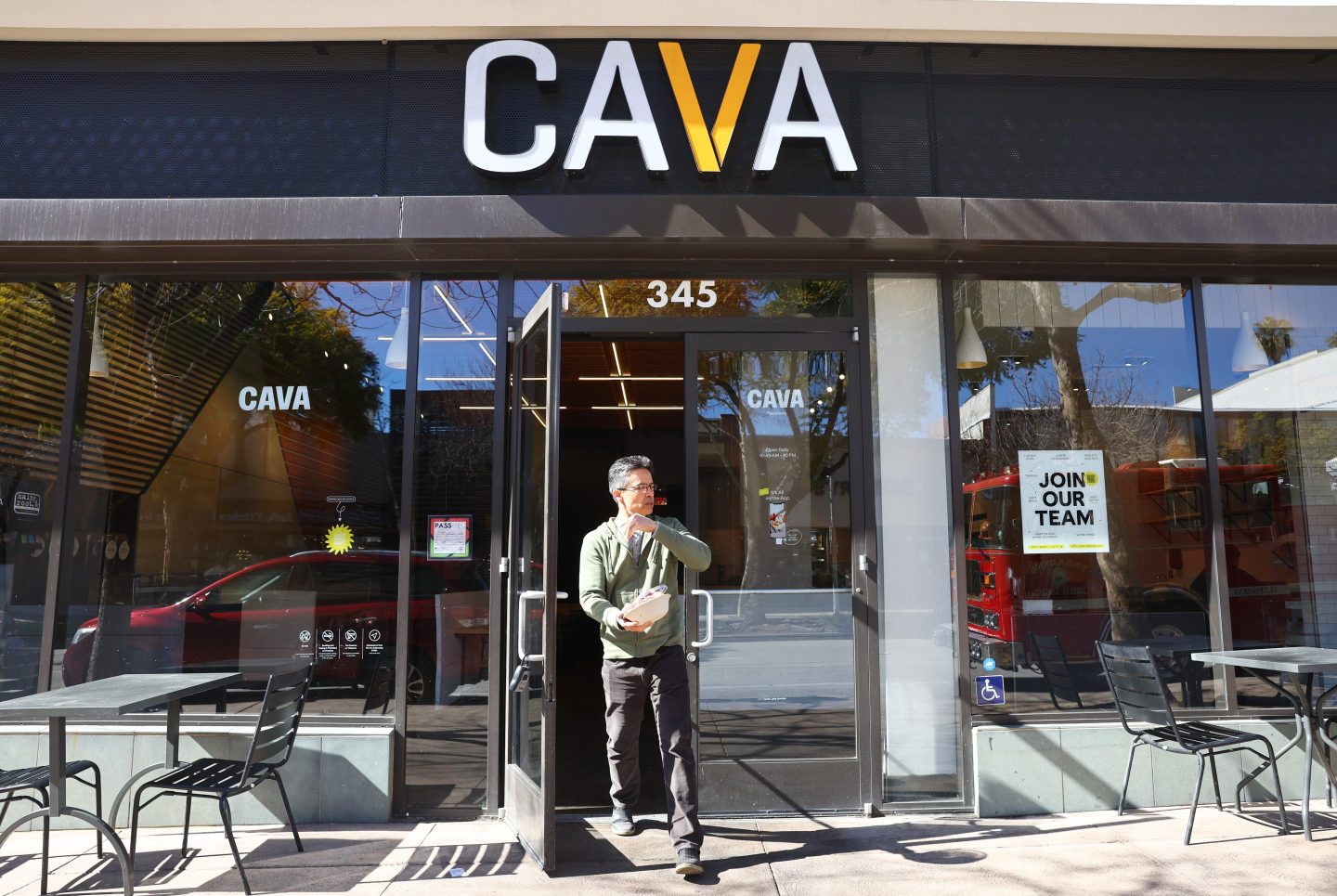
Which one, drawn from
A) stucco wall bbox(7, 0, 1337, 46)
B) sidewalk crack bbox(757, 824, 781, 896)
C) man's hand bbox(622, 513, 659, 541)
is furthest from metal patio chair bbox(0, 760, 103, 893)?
stucco wall bbox(7, 0, 1337, 46)

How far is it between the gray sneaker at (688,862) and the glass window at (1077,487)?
195 cm

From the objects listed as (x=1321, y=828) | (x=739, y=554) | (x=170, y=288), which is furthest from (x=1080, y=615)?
(x=170, y=288)

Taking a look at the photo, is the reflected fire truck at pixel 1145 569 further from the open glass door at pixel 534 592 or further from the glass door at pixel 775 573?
the open glass door at pixel 534 592

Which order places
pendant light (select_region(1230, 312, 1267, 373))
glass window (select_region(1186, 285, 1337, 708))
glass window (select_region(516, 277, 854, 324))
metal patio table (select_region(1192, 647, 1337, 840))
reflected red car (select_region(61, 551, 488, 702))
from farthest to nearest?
1. pendant light (select_region(1230, 312, 1267, 373))
2. glass window (select_region(1186, 285, 1337, 708))
3. glass window (select_region(516, 277, 854, 324))
4. reflected red car (select_region(61, 551, 488, 702))
5. metal patio table (select_region(1192, 647, 1337, 840))

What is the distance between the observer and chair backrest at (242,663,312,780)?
Answer: 3955 mm

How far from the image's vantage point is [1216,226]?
5.06 meters

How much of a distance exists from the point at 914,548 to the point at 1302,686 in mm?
2006

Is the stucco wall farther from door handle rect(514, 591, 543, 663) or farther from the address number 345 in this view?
door handle rect(514, 591, 543, 663)

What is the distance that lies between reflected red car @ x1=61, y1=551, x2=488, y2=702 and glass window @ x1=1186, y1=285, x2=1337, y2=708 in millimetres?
4319

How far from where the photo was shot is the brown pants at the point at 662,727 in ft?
13.1

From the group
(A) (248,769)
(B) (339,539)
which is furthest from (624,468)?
(A) (248,769)

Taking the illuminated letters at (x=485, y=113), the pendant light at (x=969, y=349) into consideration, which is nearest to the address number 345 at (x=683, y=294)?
the illuminated letters at (x=485, y=113)

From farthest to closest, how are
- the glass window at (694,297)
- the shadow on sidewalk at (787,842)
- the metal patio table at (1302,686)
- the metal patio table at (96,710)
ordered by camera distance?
the glass window at (694,297)
the metal patio table at (1302,686)
the shadow on sidewalk at (787,842)
the metal patio table at (96,710)

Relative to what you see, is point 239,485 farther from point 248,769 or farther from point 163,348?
point 248,769
